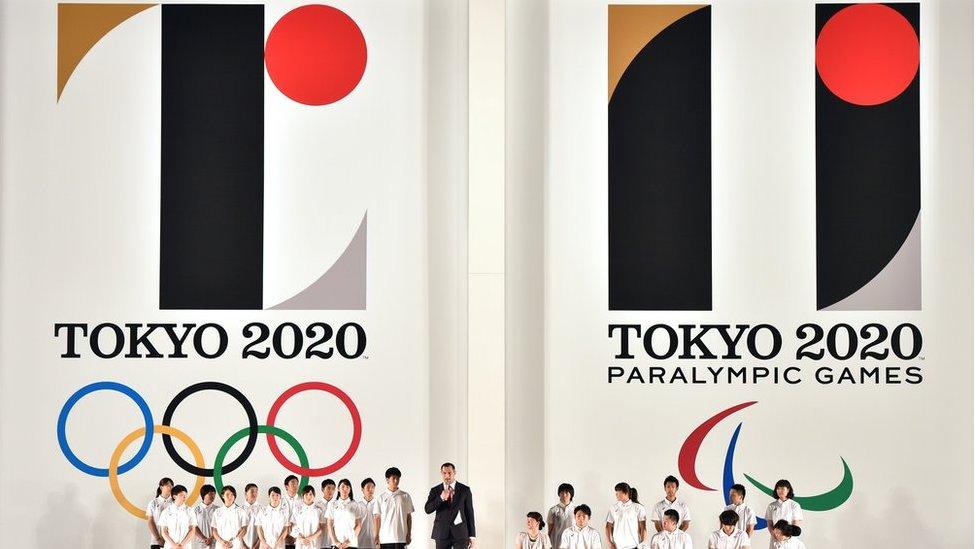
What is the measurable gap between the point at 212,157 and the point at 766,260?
534 centimetres

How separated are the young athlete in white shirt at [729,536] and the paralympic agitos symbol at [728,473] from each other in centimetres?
122

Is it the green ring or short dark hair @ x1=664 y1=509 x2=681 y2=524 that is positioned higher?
the green ring

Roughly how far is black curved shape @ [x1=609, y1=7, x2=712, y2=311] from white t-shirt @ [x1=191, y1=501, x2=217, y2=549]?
4030mm

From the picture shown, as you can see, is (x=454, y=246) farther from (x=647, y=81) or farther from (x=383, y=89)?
(x=647, y=81)

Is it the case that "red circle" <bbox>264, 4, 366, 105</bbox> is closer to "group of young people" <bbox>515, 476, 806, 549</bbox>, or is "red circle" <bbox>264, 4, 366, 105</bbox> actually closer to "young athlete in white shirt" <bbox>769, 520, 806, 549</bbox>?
"group of young people" <bbox>515, 476, 806, 549</bbox>

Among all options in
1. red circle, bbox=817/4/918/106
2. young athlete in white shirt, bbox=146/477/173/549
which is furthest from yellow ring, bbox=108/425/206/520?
red circle, bbox=817/4/918/106

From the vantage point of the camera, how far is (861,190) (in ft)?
25.8

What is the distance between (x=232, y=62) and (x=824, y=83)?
18.5ft

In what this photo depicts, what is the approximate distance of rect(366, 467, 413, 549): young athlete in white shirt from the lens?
281 inches

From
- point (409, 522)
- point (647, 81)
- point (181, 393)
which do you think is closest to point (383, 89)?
point (647, 81)

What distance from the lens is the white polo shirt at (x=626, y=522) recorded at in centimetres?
723

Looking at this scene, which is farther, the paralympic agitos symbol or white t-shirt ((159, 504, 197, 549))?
the paralympic agitos symbol

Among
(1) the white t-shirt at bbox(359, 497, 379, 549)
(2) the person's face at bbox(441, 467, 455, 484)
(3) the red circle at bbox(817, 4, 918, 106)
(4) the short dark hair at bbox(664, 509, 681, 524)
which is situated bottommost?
(1) the white t-shirt at bbox(359, 497, 379, 549)

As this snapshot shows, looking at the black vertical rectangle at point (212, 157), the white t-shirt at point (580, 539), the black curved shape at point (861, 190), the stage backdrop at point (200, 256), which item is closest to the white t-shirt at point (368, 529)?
the stage backdrop at point (200, 256)
